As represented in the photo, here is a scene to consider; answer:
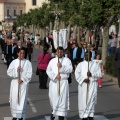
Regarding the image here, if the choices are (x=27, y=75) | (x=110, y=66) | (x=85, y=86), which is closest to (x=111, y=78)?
(x=110, y=66)

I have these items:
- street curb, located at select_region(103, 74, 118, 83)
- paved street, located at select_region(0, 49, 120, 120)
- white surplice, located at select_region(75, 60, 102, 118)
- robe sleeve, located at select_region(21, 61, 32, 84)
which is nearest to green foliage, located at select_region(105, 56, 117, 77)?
street curb, located at select_region(103, 74, 118, 83)

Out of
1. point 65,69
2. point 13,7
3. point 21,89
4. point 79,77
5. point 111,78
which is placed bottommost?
point 111,78

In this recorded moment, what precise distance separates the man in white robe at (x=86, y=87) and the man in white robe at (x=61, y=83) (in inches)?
11.2

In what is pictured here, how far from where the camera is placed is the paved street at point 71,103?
566 inches

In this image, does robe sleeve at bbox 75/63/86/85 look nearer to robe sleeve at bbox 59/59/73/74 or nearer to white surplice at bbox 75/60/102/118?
white surplice at bbox 75/60/102/118

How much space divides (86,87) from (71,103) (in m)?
3.51

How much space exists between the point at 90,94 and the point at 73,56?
14.0m

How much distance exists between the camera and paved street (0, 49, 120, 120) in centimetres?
1437

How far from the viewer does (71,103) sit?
16797 millimetres

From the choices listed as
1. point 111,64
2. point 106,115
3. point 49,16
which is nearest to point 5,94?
point 106,115

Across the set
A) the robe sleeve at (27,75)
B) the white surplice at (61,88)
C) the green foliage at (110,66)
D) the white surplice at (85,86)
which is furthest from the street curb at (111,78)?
the robe sleeve at (27,75)

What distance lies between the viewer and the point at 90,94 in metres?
13.4

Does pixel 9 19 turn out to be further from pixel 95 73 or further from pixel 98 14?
pixel 95 73

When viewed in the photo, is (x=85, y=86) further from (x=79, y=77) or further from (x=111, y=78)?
(x=111, y=78)
